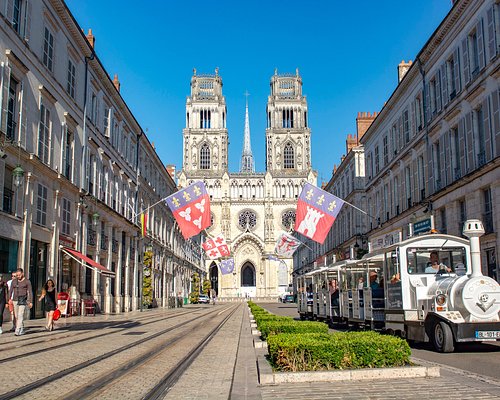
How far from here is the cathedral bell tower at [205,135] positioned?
10500 cm

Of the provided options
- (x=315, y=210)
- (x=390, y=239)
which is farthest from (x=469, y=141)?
(x=390, y=239)

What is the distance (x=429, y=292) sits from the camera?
13.4 metres

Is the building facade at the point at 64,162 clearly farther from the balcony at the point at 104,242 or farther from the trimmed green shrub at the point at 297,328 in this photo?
the trimmed green shrub at the point at 297,328

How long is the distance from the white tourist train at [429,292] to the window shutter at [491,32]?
33.8 feet

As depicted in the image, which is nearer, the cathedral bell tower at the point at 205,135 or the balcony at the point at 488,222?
the balcony at the point at 488,222

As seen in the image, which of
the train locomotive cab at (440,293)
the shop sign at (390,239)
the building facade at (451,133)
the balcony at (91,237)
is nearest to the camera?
the train locomotive cab at (440,293)

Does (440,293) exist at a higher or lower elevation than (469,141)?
lower

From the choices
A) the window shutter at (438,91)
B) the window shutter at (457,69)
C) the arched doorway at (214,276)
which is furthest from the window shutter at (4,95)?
the arched doorway at (214,276)

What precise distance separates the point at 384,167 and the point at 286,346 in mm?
33703

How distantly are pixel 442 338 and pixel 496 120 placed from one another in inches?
488

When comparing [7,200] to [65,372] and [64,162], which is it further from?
[65,372]

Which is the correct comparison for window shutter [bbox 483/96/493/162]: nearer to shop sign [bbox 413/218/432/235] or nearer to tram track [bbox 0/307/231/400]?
shop sign [bbox 413/218/432/235]

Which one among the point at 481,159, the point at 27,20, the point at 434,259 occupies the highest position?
the point at 27,20

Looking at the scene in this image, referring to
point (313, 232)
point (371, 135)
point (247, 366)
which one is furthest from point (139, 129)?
point (247, 366)
